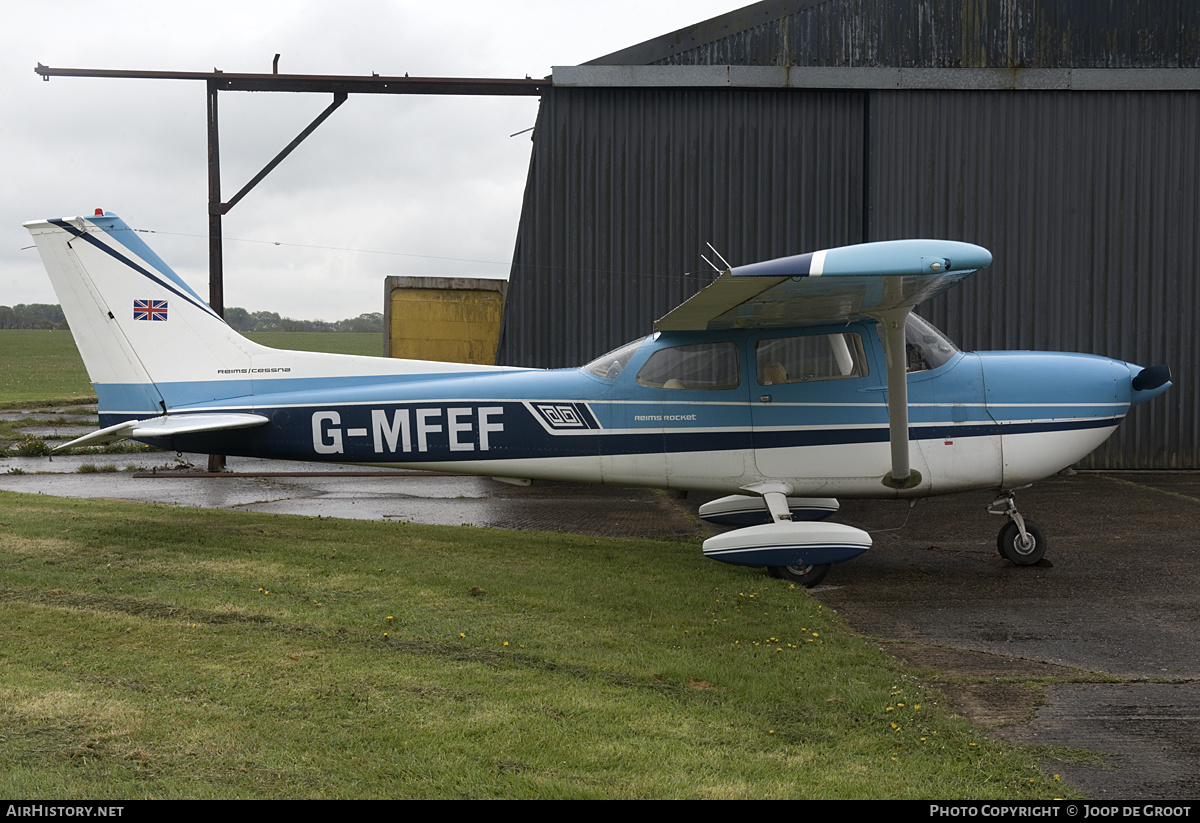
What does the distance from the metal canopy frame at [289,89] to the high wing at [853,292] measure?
7.79m

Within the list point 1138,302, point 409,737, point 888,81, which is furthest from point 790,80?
point 409,737

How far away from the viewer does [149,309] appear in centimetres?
810

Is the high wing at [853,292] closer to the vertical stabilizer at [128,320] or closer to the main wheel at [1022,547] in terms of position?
the main wheel at [1022,547]

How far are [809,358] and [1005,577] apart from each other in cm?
234

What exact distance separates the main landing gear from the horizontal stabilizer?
6311mm

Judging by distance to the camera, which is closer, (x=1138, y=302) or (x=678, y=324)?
(x=678, y=324)

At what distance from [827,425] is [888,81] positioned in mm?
8528

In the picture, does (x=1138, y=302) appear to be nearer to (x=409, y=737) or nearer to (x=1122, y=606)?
(x=1122, y=606)

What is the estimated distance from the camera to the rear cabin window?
750 centimetres

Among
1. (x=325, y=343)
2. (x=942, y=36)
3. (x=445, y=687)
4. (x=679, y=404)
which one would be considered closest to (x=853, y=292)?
(x=679, y=404)

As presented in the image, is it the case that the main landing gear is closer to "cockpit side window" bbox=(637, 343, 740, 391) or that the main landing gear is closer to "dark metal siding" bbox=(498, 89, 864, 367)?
"cockpit side window" bbox=(637, 343, 740, 391)

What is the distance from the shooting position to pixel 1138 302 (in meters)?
14.0

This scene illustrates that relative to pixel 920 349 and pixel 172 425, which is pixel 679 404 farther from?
pixel 172 425
